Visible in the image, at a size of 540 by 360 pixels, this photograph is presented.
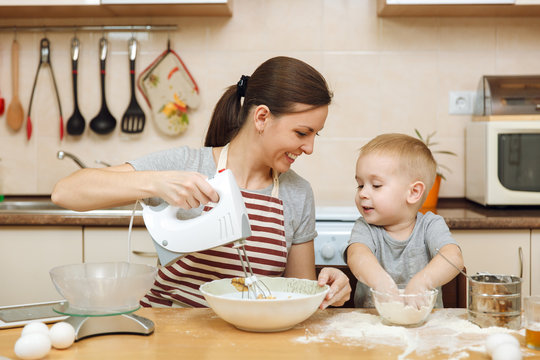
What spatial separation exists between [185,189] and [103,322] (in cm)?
29

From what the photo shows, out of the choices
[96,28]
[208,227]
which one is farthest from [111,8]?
[208,227]

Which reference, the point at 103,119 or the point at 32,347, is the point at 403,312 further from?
the point at 103,119

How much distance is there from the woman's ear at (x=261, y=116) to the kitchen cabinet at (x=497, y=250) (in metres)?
0.89

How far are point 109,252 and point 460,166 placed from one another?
1515mm

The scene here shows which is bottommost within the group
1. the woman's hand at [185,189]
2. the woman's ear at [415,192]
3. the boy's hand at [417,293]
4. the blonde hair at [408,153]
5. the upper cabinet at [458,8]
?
the boy's hand at [417,293]

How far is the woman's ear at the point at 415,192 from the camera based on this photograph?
1.53 meters

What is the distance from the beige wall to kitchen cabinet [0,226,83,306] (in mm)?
600

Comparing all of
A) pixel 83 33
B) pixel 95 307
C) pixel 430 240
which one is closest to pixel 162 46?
pixel 83 33

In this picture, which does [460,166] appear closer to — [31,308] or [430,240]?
[430,240]

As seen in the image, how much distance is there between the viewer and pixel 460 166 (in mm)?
2645

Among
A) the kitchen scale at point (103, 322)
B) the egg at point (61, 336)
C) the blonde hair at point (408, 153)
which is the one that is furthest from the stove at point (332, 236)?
the egg at point (61, 336)

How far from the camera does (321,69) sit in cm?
265

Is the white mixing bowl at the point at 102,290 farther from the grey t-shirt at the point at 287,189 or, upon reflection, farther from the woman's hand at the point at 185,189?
the grey t-shirt at the point at 287,189

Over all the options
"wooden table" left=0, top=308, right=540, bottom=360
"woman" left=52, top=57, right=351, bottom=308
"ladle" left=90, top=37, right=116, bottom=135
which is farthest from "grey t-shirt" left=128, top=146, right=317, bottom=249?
"ladle" left=90, top=37, right=116, bottom=135
